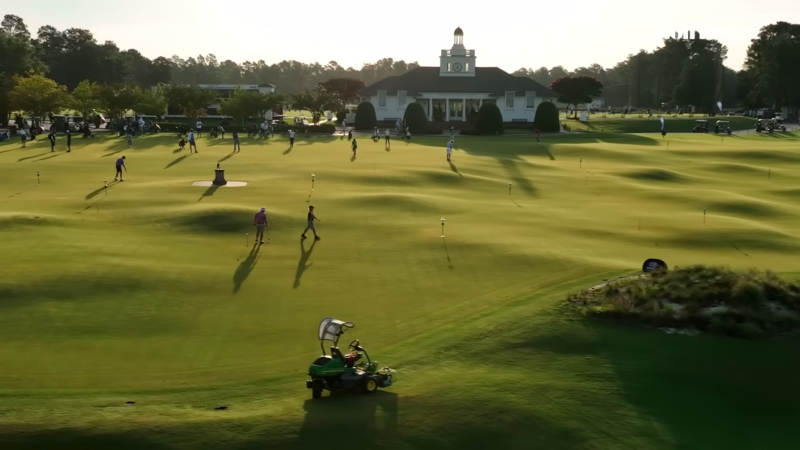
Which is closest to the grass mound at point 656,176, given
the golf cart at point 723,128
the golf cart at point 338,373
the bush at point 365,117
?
the golf cart at point 723,128

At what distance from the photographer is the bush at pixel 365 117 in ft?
319

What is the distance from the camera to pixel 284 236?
1268 inches

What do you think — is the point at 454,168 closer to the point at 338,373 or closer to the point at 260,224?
the point at 260,224

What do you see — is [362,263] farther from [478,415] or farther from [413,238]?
[478,415]

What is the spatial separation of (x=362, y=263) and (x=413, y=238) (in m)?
4.93

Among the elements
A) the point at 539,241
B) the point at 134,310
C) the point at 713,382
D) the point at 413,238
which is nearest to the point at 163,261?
the point at 134,310

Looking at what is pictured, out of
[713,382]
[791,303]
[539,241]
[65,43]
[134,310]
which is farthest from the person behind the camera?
[65,43]

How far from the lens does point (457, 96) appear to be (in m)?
107

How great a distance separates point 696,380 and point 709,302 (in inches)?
154

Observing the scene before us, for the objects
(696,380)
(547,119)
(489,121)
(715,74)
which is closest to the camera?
(696,380)

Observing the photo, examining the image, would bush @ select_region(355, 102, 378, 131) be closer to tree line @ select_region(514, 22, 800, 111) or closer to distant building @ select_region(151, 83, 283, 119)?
distant building @ select_region(151, 83, 283, 119)

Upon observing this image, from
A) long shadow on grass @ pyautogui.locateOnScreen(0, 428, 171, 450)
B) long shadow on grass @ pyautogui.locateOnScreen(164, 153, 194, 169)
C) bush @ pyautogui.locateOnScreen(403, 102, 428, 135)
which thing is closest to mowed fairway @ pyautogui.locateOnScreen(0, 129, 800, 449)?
long shadow on grass @ pyautogui.locateOnScreen(0, 428, 171, 450)

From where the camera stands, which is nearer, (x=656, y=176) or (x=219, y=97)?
(x=656, y=176)

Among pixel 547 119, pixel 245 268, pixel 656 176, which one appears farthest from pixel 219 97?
pixel 245 268
